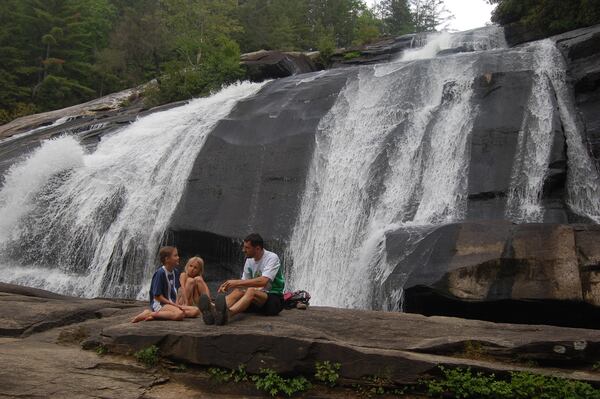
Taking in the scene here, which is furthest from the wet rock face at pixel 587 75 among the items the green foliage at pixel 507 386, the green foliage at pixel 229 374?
the green foliage at pixel 229 374

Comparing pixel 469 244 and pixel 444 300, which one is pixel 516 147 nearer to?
pixel 469 244

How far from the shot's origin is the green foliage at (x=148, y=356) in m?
6.28

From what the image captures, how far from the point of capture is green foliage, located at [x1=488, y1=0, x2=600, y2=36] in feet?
65.5

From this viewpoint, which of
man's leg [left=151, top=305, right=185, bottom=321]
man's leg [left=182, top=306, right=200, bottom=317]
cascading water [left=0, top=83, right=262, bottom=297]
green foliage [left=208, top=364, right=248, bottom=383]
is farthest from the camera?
cascading water [left=0, top=83, right=262, bottom=297]

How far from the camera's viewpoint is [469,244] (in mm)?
9664

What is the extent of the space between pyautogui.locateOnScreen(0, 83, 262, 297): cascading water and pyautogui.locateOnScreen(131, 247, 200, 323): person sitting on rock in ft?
22.6

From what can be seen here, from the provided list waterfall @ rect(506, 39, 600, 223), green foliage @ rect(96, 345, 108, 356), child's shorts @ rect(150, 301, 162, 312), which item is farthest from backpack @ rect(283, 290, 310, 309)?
waterfall @ rect(506, 39, 600, 223)

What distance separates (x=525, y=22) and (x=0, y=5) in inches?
1360

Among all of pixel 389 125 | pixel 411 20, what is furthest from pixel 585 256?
pixel 411 20

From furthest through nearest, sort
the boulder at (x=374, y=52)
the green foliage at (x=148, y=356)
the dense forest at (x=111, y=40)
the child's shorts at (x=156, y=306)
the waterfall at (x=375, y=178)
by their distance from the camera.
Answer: the dense forest at (x=111, y=40), the boulder at (x=374, y=52), the waterfall at (x=375, y=178), the child's shorts at (x=156, y=306), the green foliage at (x=148, y=356)

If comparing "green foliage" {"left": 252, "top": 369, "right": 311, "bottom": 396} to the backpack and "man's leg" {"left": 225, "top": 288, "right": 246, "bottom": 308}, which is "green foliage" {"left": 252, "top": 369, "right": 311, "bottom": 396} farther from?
the backpack

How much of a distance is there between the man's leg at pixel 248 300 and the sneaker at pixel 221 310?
17 centimetres

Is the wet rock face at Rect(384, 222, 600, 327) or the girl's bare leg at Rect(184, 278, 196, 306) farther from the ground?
the wet rock face at Rect(384, 222, 600, 327)

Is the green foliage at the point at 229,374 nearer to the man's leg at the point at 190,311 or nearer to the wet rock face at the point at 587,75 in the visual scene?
the man's leg at the point at 190,311
